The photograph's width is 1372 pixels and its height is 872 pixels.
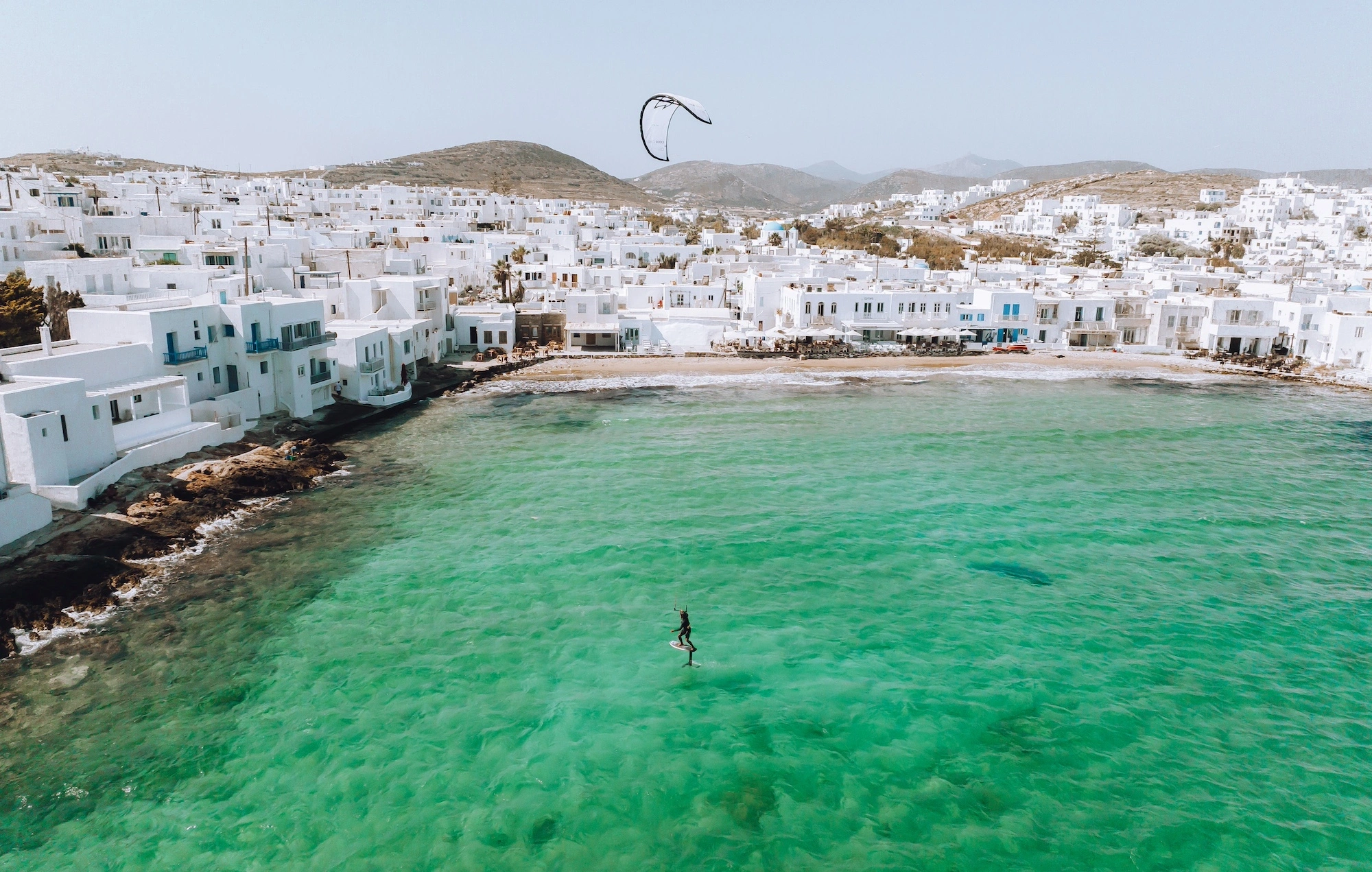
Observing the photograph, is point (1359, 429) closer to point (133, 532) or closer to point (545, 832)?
point (545, 832)

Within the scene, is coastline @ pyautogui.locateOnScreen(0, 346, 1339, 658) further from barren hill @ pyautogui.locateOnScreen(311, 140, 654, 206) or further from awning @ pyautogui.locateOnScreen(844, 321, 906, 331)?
barren hill @ pyautogui.locateOnScreen(311, 140, 654, 206)

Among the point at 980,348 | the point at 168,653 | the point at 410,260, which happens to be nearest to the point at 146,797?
the point at 168,653

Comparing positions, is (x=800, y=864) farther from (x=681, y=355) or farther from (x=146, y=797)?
(x=681, y=355)

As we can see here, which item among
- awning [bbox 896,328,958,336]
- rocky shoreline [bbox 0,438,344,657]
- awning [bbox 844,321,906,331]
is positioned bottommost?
rocky shoreline [bbox 0,438,344,657]

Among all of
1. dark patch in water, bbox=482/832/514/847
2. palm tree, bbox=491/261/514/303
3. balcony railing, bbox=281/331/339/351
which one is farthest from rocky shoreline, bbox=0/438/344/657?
palm tree, bbox=491/261/514/303

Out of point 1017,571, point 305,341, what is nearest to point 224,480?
point 305,341

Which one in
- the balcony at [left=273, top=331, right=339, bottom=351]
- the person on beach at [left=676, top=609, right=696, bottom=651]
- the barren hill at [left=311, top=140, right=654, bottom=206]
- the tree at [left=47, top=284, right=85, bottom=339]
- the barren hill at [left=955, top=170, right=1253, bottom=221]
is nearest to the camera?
the person on beach at [left=676, top=609, right=696, bottom=651]

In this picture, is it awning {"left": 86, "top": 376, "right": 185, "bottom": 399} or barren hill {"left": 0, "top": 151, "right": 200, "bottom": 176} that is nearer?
awning {"left": 86, "top": 376, "right": 185, "bottom": 399}

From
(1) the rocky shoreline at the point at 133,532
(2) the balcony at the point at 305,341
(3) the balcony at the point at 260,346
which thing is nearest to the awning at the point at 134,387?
(1) the rocky shoreline at the point at 133,532
